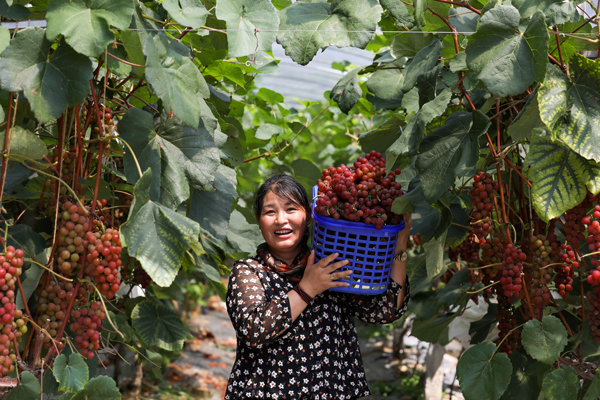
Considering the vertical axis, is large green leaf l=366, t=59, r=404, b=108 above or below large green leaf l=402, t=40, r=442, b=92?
below

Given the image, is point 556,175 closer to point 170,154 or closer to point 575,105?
point 575,105

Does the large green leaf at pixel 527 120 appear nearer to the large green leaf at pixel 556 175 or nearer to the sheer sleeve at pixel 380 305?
the large green leaf at pixel 556 175

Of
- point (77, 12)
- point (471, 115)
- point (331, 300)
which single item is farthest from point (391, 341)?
point (77, 12)

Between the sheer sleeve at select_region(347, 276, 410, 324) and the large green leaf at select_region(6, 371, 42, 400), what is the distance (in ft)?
3.14

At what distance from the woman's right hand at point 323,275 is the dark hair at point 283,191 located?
248 millimetres

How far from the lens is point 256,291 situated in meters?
1.57

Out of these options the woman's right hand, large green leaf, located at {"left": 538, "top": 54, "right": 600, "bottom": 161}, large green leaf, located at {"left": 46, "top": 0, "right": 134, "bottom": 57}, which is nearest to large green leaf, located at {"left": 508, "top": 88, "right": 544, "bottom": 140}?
large green leaf, located at {"left": 538, "top": 54, "right": 600, "bottom": 161}

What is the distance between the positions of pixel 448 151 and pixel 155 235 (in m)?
0.75

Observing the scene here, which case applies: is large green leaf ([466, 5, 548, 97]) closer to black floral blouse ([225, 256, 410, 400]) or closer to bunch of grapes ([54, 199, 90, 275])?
black floral blouse ([225, 256, 410, 400])

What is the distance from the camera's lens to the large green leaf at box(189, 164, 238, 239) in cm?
149

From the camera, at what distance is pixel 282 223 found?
5.45 ft

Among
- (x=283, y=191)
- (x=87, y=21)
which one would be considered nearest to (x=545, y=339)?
(x=283, y=191)

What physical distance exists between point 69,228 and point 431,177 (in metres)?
0.86

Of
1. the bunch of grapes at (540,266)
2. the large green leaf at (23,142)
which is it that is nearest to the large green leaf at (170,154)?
the large green leaf at (23,142)
